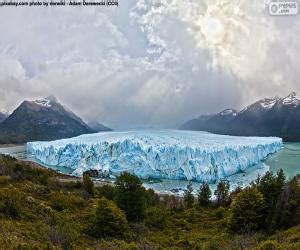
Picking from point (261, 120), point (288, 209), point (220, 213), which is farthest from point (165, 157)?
point (261, 120)

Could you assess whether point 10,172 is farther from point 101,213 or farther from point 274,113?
point 274,113

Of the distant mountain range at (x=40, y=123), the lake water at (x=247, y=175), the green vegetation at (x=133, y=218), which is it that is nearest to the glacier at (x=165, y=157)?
the lake water at (x=247, y=175)

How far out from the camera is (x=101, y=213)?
1680 cm

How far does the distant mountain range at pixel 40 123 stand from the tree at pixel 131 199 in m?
125

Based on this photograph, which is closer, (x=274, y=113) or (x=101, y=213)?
(x=101, y=213)

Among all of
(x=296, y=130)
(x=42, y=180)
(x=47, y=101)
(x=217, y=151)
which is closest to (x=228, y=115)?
(x=296, y=130)

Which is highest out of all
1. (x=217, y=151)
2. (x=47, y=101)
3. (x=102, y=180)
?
(x=47, y=101)

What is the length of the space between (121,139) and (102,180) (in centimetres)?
525

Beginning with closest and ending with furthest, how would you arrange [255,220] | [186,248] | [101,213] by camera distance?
[186,248] < [101,213] < [255,220]

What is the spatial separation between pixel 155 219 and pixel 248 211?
14.7ft

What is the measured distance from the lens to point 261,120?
155000 millimetres

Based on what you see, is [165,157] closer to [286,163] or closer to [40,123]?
[286,163]

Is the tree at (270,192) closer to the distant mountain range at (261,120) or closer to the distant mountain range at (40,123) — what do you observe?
the distant mountain range at (261,120)

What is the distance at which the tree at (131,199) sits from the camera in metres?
20.7
